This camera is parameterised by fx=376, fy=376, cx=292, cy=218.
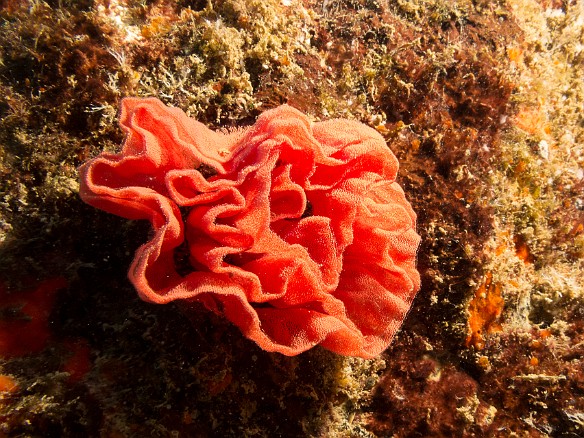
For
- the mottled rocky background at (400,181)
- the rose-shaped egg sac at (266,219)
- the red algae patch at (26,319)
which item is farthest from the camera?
the mottled rocky background at (400,181)

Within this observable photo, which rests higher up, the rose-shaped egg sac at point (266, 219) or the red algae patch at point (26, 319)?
the rose-shaped egg sac at point (266, 219)

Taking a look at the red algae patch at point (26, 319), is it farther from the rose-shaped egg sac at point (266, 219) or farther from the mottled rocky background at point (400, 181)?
the rose-shaped egg sac at point (266, 219)

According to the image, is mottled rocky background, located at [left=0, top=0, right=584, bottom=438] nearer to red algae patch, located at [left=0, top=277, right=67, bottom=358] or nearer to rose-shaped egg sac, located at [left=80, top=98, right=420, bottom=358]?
red algae patch, located at [left=0, top=277, right=67, bottom=358]

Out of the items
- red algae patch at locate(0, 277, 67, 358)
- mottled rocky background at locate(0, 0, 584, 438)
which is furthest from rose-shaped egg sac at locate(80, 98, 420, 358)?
red algae patch at locate(0, 277, 67, 358)

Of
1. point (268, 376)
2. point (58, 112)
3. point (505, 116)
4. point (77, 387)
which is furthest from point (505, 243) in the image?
point (58, 112)

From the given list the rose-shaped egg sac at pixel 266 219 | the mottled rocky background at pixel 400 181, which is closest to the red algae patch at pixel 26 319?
the mottled rocky background at pixel 400 181

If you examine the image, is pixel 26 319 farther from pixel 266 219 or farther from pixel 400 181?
pixel 400 181
